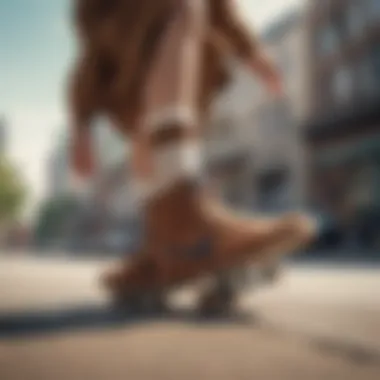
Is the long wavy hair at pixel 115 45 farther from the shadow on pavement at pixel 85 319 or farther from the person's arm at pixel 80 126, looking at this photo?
the shadow on pavement at pixel 85 319

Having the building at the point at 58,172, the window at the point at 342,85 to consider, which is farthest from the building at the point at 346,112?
the building at the point at 58,172

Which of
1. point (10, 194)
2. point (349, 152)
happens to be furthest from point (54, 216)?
point (349, 152)

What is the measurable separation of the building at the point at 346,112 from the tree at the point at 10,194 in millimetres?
256

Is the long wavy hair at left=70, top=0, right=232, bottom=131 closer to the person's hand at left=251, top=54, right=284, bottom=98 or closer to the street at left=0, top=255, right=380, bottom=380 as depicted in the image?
the person's hand at left=251, top=54, right=284, bottom=98

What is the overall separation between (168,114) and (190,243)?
0.44 ft

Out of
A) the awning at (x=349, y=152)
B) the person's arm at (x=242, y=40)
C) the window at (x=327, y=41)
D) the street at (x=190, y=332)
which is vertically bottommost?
the street at (x=190, y=332)

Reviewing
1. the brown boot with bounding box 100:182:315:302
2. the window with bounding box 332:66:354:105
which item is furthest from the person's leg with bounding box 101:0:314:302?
the window with bounding box 332:66:354:105

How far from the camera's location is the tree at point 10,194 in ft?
1.89

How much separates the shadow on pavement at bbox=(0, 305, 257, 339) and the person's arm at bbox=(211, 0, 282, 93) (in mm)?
227

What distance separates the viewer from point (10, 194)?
1.94ft

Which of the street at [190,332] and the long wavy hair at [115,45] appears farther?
the long wavy hair at [115,45]

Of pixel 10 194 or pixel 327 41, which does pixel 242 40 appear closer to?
pixel 327 41

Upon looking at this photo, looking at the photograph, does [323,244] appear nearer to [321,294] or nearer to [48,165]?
[321,294]

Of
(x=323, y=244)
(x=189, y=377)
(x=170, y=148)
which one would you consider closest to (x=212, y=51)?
(x=170, y=148)
